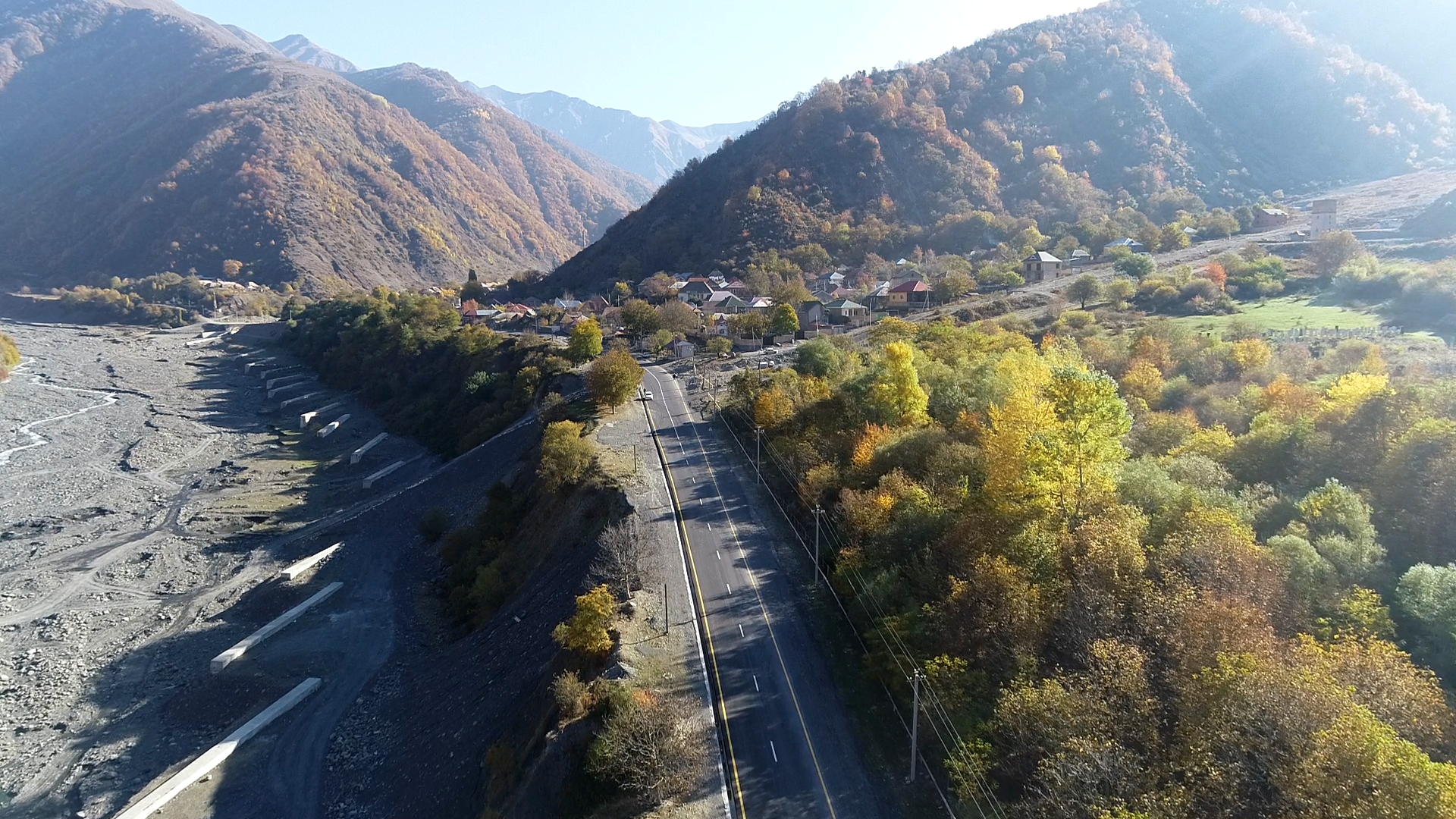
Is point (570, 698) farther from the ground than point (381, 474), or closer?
closer

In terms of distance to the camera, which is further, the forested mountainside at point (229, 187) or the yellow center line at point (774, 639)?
the forested mountainside at point (229, 187)

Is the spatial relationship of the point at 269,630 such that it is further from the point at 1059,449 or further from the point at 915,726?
the point at 1059,449

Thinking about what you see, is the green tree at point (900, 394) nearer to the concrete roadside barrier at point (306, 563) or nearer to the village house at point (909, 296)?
Answer: the concrete roadside barrier at point (306, 563)

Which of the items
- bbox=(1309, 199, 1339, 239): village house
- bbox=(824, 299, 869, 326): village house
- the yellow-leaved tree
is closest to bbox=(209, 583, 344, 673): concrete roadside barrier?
the yellow-leaved tree

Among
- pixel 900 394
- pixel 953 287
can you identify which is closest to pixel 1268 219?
pixel 953 287

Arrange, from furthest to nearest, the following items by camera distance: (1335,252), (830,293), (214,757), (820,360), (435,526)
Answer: (830,293) → (1335,252) → (820,360) → (435,526) → (214,757)

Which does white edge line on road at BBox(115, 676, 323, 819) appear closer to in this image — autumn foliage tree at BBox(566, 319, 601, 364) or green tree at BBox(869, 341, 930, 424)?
green tree at BBox(869, 341, 930, 424)

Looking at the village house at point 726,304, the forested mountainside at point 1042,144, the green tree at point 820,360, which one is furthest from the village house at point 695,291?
the green tree at point 820,360
